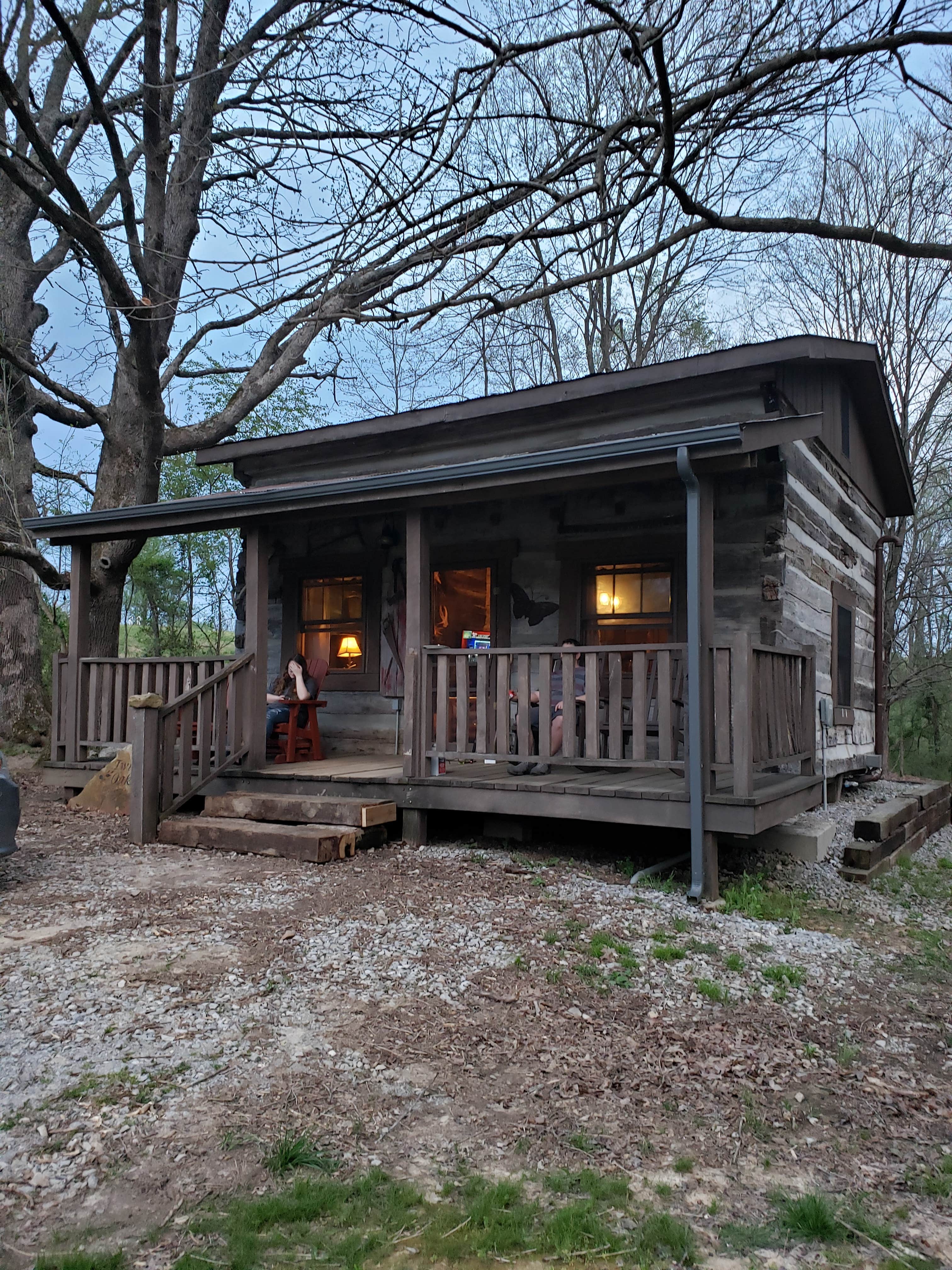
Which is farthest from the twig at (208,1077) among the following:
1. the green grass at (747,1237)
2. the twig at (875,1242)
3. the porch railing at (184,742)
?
the porch railing at (184,742)

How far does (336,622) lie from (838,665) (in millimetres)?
5417

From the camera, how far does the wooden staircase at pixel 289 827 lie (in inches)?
244

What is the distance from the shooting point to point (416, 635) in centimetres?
688

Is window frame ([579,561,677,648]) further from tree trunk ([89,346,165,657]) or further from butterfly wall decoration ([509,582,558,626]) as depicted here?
tree trunk ([89,346,165,657])

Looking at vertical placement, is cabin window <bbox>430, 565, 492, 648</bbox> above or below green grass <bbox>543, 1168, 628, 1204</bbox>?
above

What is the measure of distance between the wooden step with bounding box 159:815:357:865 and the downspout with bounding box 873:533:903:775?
8100mm

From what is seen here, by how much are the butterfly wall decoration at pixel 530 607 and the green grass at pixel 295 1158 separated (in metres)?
6.31

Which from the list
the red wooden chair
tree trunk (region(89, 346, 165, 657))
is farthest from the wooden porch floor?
tree trunk (region(89, 346, 165, 657))

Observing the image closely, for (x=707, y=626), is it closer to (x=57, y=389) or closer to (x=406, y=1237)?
(x=406, y=1237)

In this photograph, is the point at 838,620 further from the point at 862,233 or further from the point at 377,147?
the point at 377,147

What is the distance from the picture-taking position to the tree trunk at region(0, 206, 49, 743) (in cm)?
1245

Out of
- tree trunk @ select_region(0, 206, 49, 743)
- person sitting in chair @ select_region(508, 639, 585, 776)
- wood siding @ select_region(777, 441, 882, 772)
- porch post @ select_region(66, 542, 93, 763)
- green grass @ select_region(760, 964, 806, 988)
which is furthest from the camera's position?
tree trunk @ select_region(0, 206, 49, 743)

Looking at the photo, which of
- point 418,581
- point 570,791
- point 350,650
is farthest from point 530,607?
point 570,791

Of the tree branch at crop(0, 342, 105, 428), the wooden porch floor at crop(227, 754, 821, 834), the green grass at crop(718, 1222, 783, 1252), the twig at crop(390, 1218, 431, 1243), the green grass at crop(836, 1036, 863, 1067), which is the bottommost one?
the green grass at crop(836, 1036, 863, 1067)
